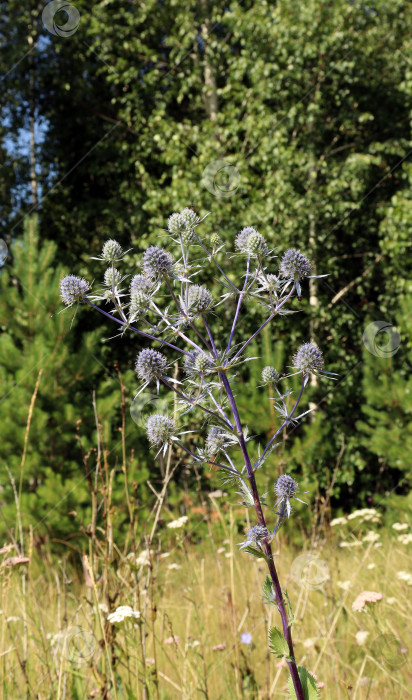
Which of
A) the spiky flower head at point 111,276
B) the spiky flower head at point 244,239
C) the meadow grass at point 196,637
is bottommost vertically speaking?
the meadow grass at point 196,637

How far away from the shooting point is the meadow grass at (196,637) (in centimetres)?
158

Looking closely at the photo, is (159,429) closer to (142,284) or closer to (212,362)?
(212,362)

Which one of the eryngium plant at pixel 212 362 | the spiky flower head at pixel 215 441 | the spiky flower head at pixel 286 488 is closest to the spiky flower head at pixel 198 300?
the eryngium plant at pixel 212 362

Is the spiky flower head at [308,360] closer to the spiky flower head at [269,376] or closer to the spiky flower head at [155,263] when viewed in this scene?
the spiky flower head at [269,376]

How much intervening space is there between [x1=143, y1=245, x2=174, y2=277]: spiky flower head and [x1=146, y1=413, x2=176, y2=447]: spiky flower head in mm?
243

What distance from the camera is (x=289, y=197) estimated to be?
651cm

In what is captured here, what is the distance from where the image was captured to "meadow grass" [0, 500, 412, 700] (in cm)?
158

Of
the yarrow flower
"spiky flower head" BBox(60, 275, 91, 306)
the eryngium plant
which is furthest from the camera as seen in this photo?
the yarrow flower

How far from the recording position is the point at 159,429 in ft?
3.14

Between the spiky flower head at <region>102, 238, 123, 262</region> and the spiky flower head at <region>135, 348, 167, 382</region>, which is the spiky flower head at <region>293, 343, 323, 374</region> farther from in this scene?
the spiky flower head at <region>102, 238, 123, 262</region>

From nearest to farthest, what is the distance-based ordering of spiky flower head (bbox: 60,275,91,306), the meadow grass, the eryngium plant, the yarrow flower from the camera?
the eryngium plant < spiky flower head (bbox: 60,275,91,306) < the yarrow flower < the meadow grass

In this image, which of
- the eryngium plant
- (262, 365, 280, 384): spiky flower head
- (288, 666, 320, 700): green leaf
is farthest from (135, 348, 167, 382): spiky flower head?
(288, 666, 320, 700): green leaf

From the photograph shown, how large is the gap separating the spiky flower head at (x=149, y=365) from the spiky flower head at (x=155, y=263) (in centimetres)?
13

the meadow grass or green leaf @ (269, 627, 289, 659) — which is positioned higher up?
green leaf @ (269, 627, 289, 659)
